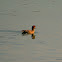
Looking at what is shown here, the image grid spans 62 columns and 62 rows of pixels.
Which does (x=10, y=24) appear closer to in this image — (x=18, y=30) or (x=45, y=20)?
(x=18, y=30)

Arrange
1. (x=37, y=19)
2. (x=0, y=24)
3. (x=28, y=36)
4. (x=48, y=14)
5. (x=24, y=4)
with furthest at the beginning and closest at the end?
(x=24, y=4), (x=48, y=14), (x=37, y=19), (x=0, y=24), (x=28, y=36)

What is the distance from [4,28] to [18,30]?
98 cm

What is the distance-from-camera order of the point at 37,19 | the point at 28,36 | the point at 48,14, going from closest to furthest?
1. the point at 28,36
2. the point at 37,19
3. the point at 48,14

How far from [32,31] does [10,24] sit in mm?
1770

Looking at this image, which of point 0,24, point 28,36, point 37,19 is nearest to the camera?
point 28,36

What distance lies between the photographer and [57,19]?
21.5 m

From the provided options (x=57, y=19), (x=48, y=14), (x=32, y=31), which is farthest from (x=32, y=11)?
(x=32, y=31)

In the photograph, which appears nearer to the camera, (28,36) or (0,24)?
(28,36)

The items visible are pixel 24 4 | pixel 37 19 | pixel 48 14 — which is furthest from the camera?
pixel 24 4

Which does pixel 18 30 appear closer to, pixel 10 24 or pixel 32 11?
pixel 10 24

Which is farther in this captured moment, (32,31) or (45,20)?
(45,20)

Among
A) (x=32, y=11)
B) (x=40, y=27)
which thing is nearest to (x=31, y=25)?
(x=40, y=27)

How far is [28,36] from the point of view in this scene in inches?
738

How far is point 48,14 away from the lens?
22938mm
